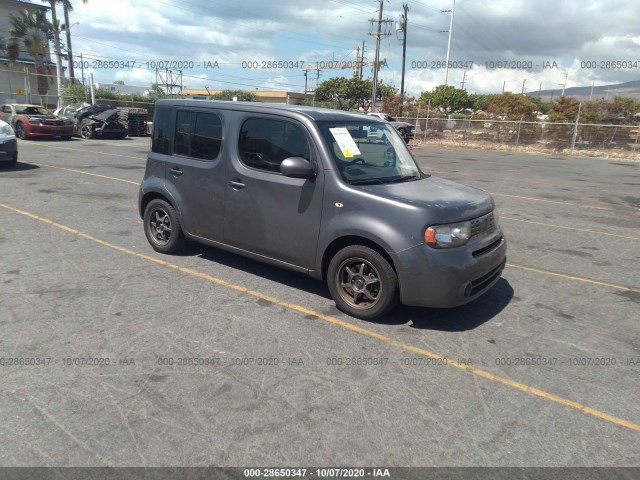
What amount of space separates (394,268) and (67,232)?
17.0ft

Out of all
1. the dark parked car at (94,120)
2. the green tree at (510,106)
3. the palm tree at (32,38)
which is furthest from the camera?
the palm tree at (32,38)

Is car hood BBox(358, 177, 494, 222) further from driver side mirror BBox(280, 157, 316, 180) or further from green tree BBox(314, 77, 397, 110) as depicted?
green tree BBox(314, 77, 397, 110)

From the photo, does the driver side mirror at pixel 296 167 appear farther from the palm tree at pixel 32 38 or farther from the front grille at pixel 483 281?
the palm tree at pixel 32 38

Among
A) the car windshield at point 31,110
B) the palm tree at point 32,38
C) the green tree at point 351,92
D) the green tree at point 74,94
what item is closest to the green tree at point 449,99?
the green tree at point 351,92

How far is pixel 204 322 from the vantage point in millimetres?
4152

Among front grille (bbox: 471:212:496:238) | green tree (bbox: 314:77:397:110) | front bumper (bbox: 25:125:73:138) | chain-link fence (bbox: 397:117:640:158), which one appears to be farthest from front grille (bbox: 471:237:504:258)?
green tree (bbox: 314:77:397:110)

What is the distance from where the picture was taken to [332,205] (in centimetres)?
426

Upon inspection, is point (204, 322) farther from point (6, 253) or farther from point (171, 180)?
point (6, 253)

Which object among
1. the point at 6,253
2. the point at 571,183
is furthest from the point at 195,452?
the point at 571,183

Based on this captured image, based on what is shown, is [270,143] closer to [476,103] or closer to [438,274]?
[438,274]

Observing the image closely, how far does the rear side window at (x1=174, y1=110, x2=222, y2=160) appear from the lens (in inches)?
201

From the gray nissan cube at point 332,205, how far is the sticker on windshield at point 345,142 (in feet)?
0.04

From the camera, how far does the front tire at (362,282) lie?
404 centimetres

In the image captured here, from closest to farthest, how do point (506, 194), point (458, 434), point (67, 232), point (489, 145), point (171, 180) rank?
point (458, 434)
point (171, 180)
point (67, 232)
point (506, 194)
point (489, 145)
